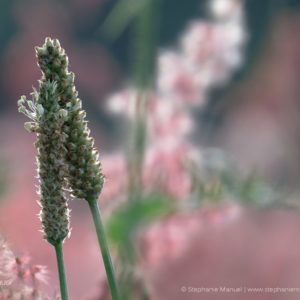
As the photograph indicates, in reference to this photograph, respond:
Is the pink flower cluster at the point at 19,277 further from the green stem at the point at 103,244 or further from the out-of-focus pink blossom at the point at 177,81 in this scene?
the out-of-focus pink blossom at the point at 177,81

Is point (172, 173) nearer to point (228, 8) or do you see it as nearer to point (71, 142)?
point (228, 8)

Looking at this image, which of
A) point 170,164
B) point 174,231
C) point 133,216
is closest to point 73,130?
point 133,216

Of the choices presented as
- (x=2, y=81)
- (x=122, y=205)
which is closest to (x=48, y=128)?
(x=122, y=205)

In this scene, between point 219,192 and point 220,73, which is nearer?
point 219,192

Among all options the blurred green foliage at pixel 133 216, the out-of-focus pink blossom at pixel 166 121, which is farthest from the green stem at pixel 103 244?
the out-of-focus pink blossom at pixel 166 121

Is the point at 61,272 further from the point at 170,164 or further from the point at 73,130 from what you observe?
the point at 170,164

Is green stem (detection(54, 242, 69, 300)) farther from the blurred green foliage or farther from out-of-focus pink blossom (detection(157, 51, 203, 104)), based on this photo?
out-of-focus pink blossom (detection(157, 51, 203, 104))

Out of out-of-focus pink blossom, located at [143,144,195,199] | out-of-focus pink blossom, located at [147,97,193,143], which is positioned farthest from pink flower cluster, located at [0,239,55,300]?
out-of-focus pink blossom, located at [147,97,193,143]
